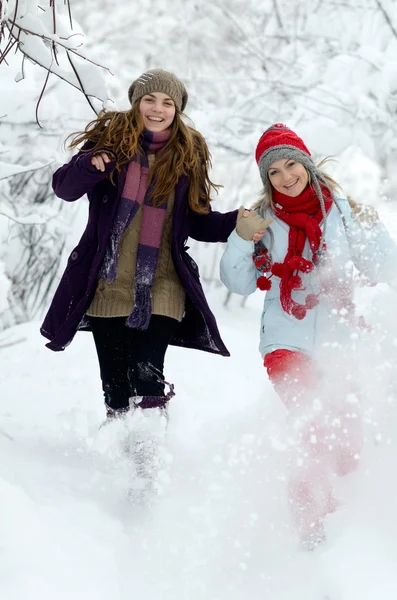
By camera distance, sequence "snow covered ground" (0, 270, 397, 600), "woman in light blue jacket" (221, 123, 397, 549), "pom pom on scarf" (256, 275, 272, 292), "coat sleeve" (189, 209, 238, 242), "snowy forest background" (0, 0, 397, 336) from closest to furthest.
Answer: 1. "snow covered ground" (0, 270, 397, 600)
2. "woman in light blue jacket" (221, 123, 397, 549)
3. "pom pom on scarf" (256, 275, 272, 292)
4. "coat sleeve" (189, 209, 238, 242)
5. "snowy forest background" (0, 0, 397, 336)

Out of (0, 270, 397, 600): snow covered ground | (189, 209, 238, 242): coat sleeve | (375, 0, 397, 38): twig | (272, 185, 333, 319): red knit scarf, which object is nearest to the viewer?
(0, 270, 397, 600): snow covered ground

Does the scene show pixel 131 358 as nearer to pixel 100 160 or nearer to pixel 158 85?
pixel 100 160

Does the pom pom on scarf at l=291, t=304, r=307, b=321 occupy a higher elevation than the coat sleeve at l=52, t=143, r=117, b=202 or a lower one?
lower

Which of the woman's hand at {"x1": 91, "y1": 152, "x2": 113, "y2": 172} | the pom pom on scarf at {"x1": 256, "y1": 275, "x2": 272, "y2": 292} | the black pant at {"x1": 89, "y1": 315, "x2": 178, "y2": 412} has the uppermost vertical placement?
the woman's hand at {"x1": 91, "y1": 152, "x2": 113, "y2": 172}

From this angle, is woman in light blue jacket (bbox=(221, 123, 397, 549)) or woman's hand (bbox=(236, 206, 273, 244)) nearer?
woman in light blue jacket (bbox=(221, 123, 397, 549))

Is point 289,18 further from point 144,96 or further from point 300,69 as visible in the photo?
point 144,96

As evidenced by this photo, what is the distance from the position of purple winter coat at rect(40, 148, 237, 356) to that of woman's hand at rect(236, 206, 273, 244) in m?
0.15

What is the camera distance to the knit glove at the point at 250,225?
271cm

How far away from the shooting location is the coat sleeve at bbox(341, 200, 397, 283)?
2.62 metres

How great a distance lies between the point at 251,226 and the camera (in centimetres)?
271

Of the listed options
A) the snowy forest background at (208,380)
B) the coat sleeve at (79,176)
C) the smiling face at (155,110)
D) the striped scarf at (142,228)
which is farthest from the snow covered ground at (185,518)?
the smiling face at (155,110)

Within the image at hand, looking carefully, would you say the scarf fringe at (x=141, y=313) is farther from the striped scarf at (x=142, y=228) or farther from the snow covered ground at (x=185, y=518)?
the snow covered ground at (x=185, y=518)

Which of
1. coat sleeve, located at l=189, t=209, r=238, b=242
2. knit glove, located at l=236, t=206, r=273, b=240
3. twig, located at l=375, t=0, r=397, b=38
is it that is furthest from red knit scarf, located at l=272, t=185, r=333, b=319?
twig, located at l=375, t=0, r=397, b=38

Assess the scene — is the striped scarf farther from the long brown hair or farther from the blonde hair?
the blonde hair
